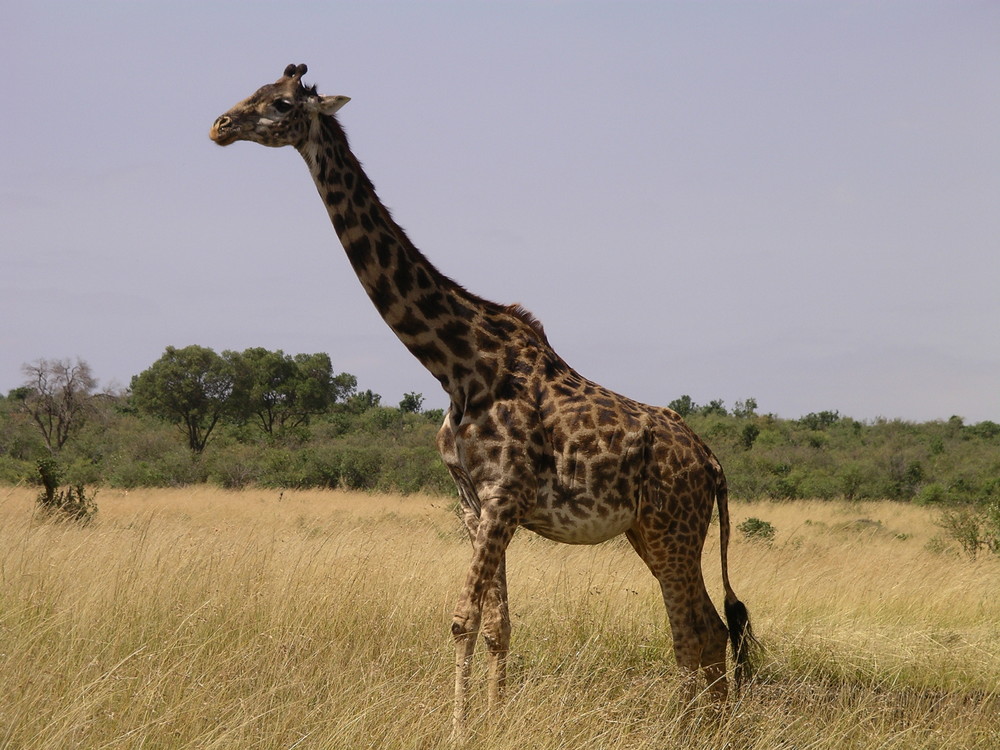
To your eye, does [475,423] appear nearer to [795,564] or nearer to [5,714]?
[5,714]

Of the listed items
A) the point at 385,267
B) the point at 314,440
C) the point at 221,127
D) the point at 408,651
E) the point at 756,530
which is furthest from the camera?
the point at 314,440

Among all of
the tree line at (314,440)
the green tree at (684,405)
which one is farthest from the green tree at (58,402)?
the green tree at (684,405)

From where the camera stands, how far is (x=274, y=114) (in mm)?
6133

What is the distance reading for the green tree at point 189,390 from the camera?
43406 millimetres

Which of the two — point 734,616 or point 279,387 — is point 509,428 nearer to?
point 734,616

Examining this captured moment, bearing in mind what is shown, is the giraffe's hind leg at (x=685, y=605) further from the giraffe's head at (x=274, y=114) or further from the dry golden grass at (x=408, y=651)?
the giraffe's head at (x=274, y=114)

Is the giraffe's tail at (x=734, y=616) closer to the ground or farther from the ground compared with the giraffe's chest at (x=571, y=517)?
closer to the ground

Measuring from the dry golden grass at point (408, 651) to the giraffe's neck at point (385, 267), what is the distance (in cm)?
200

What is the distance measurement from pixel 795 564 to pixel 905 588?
2.28 metres

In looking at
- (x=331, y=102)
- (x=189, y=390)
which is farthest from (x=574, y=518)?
(x=189, y=390)

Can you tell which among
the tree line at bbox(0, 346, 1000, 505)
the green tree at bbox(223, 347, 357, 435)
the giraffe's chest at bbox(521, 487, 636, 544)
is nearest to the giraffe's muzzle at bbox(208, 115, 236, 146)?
the giraffe's chest at bbox(521, 487, 636, 544)

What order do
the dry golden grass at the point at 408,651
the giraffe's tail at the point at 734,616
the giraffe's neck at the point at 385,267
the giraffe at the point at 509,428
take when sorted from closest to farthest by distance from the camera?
the dry golden grass at the point at 408,651
the giraffe at the point at 509,428
the giraffe's neck at the point at 385,267
the giraffe's tail at the point at 734,616

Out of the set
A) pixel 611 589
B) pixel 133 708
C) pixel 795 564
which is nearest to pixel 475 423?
pixel 133 708

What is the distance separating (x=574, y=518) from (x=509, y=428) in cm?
66
